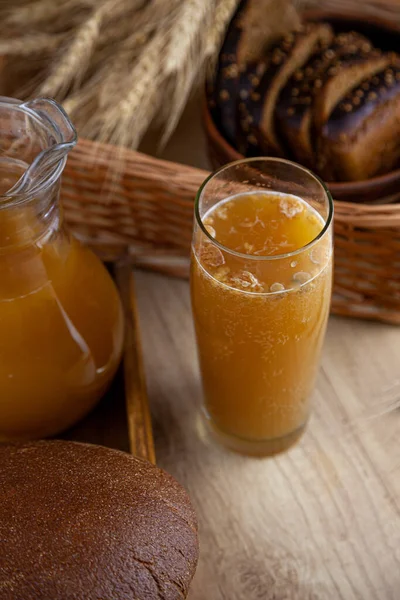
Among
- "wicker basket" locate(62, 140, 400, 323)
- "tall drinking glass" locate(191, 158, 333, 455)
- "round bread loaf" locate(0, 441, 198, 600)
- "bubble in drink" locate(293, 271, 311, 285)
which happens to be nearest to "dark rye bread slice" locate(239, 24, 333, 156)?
"wicker basket" locate(62, 140, 400, 323)

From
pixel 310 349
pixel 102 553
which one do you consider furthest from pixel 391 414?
pixel 102 553

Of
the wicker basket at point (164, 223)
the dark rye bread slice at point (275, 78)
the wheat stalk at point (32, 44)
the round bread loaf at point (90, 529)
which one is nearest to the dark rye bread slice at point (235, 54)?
the dark rye bread slice at point (275, 78)

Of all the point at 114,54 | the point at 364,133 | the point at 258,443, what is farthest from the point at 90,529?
the point at 114,54

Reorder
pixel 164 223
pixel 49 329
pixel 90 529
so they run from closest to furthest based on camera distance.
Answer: pixel 90 529 < pixel 49 329 < pixel 164 223

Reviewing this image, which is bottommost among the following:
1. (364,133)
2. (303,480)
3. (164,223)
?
(303,480)

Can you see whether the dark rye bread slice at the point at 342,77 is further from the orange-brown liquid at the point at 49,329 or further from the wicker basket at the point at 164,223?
the orange-brown liquid at the point at 49,329

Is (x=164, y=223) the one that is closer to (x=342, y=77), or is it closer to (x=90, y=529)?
(x=342, y=77)

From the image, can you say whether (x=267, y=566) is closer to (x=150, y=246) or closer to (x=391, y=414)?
(x=391, y=414)
